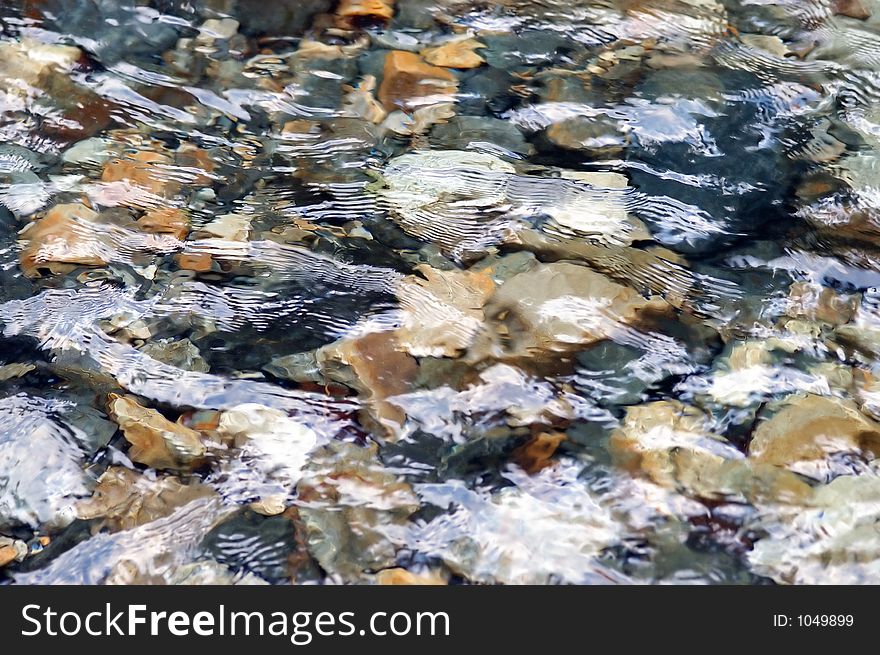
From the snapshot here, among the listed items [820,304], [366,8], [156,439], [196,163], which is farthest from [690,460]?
[366,8]

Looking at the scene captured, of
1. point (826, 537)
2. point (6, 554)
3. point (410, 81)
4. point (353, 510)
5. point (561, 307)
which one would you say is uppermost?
point (410, 81)

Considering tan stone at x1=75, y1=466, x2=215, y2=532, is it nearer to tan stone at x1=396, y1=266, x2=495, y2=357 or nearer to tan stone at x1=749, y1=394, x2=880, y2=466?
tan stone at x1=396, y1=266, x2=495, y2=357

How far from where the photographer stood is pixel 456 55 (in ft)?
9.03

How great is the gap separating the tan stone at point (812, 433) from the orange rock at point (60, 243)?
5.74ft

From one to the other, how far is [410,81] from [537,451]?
147cm

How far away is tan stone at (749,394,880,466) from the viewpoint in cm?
171

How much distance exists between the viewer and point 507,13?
9.51 feet

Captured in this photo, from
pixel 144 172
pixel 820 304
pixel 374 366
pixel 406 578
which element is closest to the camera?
pixel 406 578

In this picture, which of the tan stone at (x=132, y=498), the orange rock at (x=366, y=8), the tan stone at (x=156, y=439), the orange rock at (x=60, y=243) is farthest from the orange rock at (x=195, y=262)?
the orange rock at (x=366, y=8)

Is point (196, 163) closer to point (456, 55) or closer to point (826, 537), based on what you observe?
point (456, 55)

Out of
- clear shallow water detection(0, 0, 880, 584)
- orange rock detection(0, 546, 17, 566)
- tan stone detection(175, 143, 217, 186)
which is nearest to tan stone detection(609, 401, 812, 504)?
clear shallow water detection(0, 0, 880, 584)

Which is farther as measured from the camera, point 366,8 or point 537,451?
point 366,8

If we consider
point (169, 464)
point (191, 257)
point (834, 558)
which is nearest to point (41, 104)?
point (191, 257)

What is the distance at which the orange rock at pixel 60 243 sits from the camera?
7.03 ft
